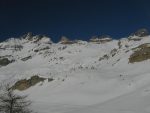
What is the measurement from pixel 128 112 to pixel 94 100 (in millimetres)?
9051

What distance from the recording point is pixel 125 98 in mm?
29359

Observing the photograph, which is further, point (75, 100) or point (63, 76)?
point (63, 76)

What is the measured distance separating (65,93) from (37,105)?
4.95 metres

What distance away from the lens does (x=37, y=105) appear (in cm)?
3353

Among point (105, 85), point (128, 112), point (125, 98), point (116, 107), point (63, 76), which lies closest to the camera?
point (128, 112)

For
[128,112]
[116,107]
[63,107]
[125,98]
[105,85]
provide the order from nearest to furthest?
[128,112] → [116,107] → [125,98] → [63,107] → [105,85]

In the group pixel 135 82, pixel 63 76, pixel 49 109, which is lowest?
pixel 49 109

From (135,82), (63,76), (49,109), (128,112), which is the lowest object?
(128,112)

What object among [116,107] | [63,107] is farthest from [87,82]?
[116,107]

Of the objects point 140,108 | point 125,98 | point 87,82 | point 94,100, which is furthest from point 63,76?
point 140,108

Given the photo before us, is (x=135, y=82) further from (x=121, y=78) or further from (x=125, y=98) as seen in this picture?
(x=125, y=98)

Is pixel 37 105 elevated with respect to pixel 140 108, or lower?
elevated

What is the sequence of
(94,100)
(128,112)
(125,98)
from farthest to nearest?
(94,100), (125,98), (128,112)

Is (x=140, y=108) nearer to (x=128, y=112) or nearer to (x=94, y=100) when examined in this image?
(x=128, y=112)
